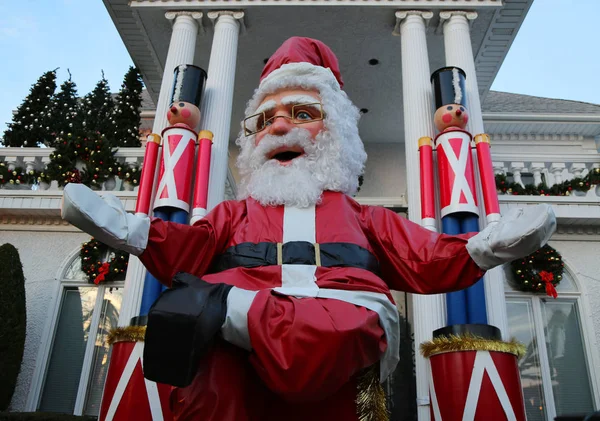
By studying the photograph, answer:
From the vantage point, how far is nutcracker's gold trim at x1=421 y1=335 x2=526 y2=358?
3633 mm

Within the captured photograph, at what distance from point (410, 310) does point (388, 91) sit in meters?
4.78

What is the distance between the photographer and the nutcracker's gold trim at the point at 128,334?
149 inches

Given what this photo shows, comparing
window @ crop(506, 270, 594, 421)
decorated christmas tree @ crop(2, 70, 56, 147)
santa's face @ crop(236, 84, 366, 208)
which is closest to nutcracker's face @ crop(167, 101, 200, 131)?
santa's face @ crop(236, 84, 366, 208)

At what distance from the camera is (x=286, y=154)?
2533 millimetres

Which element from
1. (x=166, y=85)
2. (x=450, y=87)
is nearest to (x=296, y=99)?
(x=450, y=87)

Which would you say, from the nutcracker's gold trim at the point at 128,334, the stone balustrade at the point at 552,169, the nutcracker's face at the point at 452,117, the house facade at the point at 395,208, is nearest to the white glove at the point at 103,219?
the nutcracker's gold trim at the point at 128,334

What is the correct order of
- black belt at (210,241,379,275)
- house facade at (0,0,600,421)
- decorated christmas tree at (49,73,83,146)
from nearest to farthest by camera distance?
black belt at (210,241,379,275), house facade at (0,0,600,421), decorated christmas tree at (49,73,83,146)

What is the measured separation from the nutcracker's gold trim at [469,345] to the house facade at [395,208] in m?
2.50

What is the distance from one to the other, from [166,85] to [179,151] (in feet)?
5.42

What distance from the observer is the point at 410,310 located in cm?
761

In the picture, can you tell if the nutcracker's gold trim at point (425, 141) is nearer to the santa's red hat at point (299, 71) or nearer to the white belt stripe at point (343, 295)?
the santa's red hat at point (299, 71)

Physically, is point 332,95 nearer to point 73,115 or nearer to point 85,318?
point 85,318

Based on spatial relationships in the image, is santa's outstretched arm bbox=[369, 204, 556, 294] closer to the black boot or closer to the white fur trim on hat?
the white fur trim on hat

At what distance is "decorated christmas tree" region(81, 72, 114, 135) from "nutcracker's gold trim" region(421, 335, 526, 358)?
7153 millimetres
